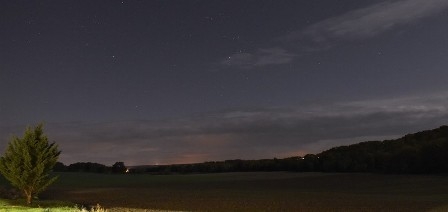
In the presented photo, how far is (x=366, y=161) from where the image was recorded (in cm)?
11512

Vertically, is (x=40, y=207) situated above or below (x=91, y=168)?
below

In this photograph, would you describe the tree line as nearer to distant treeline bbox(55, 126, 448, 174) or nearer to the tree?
distant treeline bbox(55, 126, 448, 174)

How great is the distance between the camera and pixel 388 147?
13362cm

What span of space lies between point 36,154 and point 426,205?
1309 inches

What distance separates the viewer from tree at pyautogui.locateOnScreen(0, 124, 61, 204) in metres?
48.4

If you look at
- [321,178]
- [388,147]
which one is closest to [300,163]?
[388,147]

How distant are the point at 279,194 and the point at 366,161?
54.7 meters

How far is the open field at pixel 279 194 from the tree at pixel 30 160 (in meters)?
6.04

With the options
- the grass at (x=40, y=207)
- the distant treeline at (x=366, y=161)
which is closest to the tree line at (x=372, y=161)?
Answer: the distant treeline at (x=366, y=161)

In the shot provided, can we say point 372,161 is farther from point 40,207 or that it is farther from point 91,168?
point 40,207

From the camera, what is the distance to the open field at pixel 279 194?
1907 inches

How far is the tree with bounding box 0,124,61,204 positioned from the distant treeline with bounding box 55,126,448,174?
230 feet

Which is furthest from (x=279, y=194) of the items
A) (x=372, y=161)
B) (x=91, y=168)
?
(x=91, y=168)

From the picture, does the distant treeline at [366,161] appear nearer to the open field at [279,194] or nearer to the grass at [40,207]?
the open field at [279,194]
